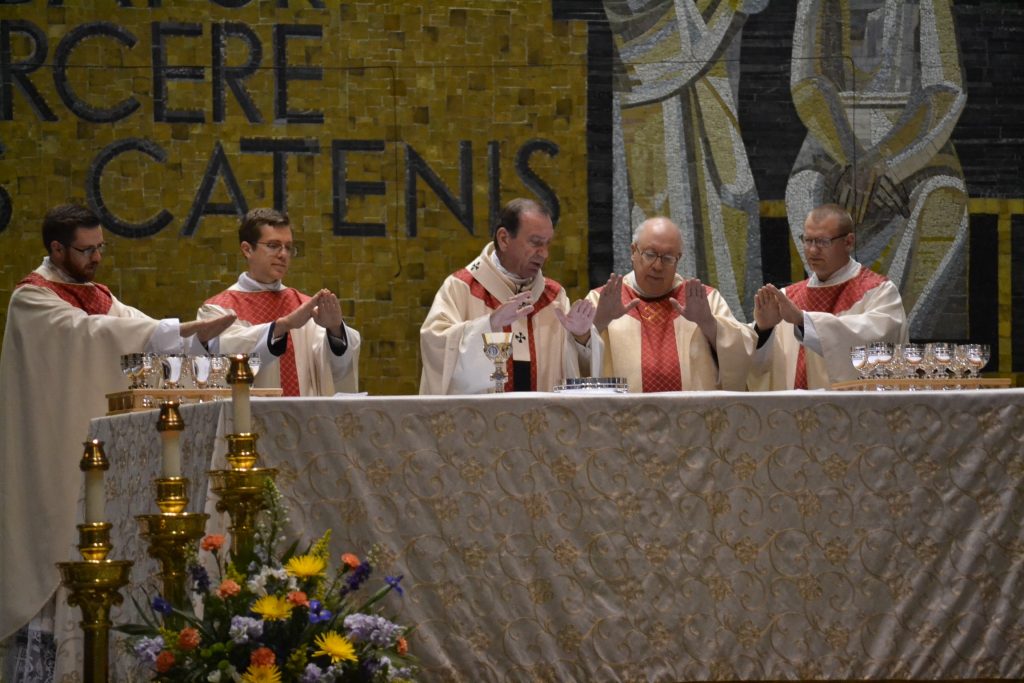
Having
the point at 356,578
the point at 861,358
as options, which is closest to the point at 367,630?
the point at 356,578

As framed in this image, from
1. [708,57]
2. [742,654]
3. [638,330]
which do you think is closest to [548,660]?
[742,654]

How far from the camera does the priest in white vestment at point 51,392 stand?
6000 millimetres

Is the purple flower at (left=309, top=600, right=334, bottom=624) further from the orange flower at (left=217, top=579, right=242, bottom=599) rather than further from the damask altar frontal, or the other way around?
the damask altar frontal

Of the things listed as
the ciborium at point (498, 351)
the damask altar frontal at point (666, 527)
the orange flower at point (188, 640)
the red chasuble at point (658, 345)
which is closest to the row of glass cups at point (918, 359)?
the damask altar frontal at point (666, 527)

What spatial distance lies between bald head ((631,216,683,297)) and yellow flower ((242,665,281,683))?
155 inches

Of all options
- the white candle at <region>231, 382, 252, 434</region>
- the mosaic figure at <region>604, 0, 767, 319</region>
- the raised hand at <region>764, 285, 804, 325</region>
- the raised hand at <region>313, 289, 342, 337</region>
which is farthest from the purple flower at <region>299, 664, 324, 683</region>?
the mosaic figure at <region>604, 0, 767, 319</region>

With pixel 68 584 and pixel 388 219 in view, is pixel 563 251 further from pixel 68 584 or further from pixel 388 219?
pixel 68 584

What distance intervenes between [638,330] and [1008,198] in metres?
2.44

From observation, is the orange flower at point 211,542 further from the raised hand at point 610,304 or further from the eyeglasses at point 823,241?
the eyeglasses at point 823,241

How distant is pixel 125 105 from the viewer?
763 cm

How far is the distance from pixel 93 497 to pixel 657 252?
418cm

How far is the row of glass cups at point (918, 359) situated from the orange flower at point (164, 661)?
2846 mm

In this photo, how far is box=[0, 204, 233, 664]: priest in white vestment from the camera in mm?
6000

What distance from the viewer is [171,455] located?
10.2 ft
